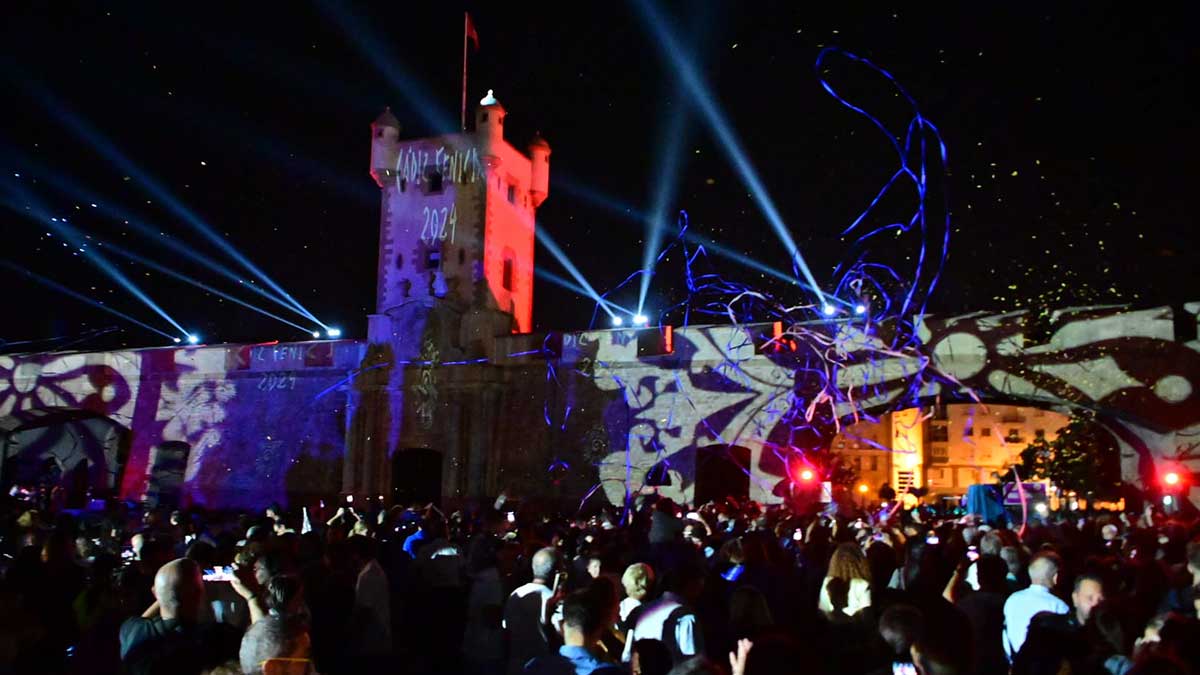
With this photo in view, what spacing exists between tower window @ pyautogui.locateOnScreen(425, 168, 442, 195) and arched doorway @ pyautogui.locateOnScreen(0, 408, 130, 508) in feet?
46.0

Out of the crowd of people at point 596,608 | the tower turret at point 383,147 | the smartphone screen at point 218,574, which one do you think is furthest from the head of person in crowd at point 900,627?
the tower turret at point 383,147

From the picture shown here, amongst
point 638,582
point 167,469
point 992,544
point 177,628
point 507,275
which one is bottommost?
point 167,469

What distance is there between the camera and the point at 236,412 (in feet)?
104

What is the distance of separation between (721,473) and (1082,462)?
891 centimetres

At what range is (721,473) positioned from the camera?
2648 cm

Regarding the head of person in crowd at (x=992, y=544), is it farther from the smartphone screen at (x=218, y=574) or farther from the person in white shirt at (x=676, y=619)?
the smartphone screen at (x=218, y=574)

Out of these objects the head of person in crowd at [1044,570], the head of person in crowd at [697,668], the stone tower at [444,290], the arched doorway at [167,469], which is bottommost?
the arched doorway at [167,469]

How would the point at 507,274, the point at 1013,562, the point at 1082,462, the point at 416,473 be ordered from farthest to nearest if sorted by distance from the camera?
the point at 507,274 → the point at 416,473 → the point at 1082,462 → the point at 1013,562

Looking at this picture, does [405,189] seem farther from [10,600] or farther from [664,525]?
[10,600]

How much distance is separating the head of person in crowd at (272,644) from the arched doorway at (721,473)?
22.0 m

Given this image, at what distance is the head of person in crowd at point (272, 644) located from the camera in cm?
368

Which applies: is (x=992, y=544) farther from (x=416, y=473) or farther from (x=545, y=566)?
(x=416, y=473)

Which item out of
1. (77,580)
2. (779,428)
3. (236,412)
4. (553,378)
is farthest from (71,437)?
(77,580)

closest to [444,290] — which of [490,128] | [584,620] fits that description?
[490,128]
